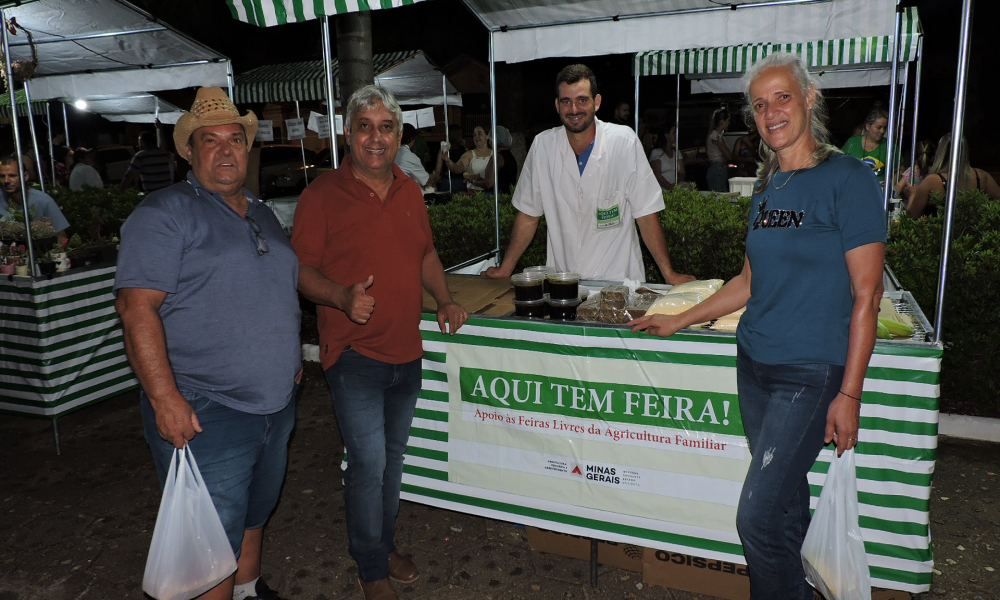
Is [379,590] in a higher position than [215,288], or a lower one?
lower

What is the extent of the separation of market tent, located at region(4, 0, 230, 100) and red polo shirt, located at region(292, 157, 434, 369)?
23.7ft

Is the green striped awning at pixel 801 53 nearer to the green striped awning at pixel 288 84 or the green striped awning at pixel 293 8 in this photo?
the green striped awning at pixel 293 8

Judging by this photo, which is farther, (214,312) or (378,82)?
(378,82)

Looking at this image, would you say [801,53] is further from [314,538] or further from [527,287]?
[314,538]

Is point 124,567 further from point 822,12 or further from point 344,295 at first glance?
point 822,12

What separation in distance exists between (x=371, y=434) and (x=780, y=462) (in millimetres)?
1545

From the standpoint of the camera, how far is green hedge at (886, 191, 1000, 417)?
15.3 ft

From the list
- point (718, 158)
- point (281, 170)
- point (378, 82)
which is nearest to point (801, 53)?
point (718, 158)

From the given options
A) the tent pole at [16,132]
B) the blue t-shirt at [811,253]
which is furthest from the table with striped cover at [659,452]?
the tent pole at [16,132]

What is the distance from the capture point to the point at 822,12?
471 centimetres

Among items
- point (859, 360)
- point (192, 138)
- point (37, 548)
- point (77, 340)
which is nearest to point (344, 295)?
point (192, 138)

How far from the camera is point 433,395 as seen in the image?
3.44 meters

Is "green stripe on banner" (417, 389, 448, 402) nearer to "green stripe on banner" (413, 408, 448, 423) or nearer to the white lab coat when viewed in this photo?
"green stripe on banner" (413, 408, 448, 423)

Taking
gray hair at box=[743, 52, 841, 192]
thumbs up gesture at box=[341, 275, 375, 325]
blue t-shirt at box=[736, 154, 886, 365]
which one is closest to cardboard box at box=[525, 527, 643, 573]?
blue t-shirt at box=[736, 154, 886, 365]
